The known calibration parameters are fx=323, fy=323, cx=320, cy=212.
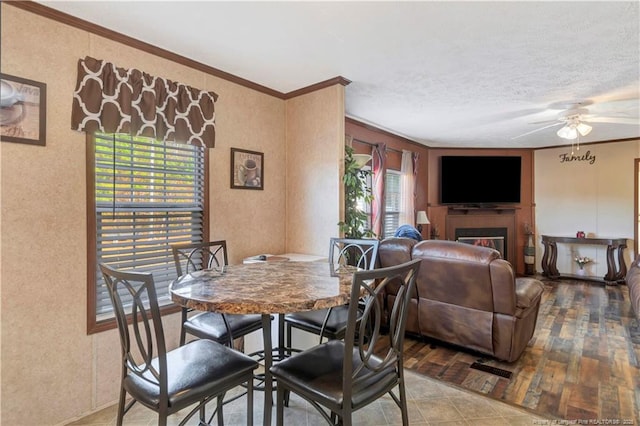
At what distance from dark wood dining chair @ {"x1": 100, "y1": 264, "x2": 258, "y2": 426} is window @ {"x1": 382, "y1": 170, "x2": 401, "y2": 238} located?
4.01 m

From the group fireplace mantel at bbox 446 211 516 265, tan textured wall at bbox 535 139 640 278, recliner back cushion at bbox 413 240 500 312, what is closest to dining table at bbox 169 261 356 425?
recliner back cushion at bbox 413 240 500 312

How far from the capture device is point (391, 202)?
5.41m

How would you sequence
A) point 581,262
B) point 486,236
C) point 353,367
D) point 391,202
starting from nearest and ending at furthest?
1. point 353,367
2. point 391,202
3. point 581,262
4. point 486,236

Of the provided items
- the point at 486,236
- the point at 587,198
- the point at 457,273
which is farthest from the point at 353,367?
the point at 587,198

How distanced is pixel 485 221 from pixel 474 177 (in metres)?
0.96

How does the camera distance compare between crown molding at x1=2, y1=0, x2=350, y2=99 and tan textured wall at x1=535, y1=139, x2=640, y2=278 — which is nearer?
crown molding at x1=2, y1=0, x2=350, y2=99

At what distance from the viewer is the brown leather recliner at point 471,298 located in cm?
254

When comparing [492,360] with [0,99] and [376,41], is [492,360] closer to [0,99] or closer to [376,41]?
[376,41]

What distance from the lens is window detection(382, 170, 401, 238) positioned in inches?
208

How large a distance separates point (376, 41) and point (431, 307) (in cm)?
227

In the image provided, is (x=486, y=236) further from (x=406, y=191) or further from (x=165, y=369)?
(x=165, y=369)

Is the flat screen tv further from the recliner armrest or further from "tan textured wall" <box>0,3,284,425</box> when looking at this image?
"tan textured wall" <box>0,3,284,425</box>

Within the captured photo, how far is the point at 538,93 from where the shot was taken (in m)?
3.40

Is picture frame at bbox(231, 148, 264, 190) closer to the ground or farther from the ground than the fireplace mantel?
farther from the ground
